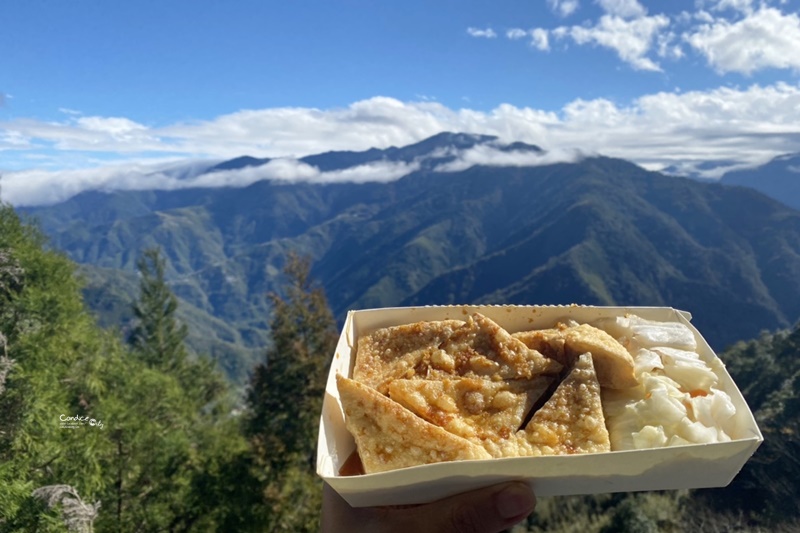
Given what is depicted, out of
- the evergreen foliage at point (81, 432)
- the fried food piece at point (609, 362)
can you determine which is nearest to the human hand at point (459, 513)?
the fried food piece at point (609, 362)

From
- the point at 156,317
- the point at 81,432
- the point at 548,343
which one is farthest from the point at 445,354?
the point at 156,317

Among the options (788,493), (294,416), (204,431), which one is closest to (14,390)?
(294,416)

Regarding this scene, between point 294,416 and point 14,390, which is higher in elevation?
point 14,390

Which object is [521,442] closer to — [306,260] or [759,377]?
[306,260]

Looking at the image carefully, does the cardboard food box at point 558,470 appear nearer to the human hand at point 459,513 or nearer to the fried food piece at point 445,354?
the human hand at point 459,513

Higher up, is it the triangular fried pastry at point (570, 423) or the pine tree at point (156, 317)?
the triangular fried pastry at point (570, 423)

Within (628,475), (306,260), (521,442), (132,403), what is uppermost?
(521,442)
